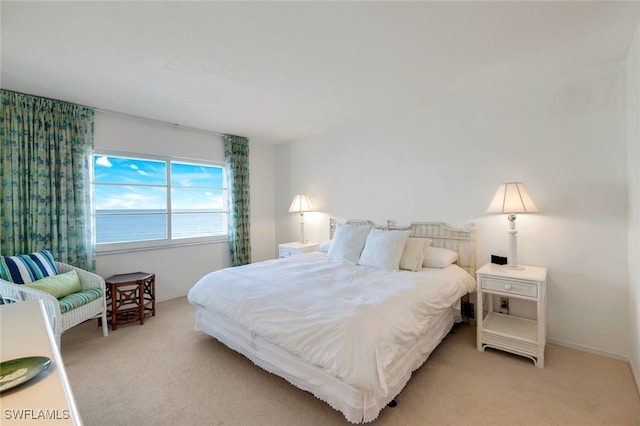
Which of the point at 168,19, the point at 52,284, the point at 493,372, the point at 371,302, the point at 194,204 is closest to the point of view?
the point at 168,19

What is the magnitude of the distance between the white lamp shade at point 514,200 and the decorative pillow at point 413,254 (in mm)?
784

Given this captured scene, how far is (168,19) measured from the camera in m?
1.85

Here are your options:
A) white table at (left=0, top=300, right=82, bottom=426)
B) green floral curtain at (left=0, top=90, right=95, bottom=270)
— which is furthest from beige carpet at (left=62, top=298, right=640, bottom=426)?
green floral curtain at (left=0, top=90, right=95, bottom=270)

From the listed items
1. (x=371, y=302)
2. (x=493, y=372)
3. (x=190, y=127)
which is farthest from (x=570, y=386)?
(x=190, y=127)

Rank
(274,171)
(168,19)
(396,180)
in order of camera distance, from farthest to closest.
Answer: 1. (274,171)
2. (396,180)
3. (168,19)

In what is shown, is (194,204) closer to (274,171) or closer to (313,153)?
(274,171)

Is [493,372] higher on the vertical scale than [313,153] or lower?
lower

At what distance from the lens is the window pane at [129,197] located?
3.65m

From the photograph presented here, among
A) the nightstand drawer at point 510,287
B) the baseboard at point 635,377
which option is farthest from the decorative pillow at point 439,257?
the baseboard at point 635,377

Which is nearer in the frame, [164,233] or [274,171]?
[164,233]

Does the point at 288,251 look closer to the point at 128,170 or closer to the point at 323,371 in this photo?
the point at 128,170

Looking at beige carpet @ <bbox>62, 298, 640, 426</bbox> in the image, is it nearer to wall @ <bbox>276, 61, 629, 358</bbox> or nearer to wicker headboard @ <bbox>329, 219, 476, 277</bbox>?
wall @ <bbox>276, 61, 629, 358</bbox>

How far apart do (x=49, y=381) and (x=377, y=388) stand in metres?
1.43

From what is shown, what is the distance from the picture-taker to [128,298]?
3314 mm
